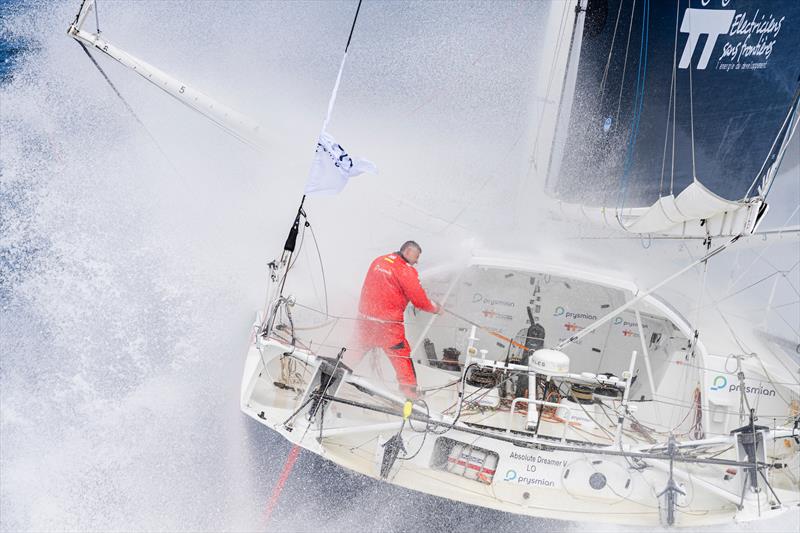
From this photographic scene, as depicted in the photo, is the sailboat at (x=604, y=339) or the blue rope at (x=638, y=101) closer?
the sailboat at (x=604, y=339)

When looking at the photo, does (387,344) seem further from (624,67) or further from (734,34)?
(734,34)

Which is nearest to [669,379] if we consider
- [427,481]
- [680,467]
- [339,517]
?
[680,467]

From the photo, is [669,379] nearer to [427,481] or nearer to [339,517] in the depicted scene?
[427,481]

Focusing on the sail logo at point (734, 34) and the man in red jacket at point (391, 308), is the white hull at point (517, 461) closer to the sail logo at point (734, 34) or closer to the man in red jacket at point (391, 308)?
the man in red jacket at point (391, 308)

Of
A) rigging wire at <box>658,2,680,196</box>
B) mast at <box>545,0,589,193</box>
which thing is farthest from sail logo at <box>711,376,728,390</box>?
mast at <box>545,0,589,193</box>

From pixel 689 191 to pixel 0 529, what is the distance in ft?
13.3

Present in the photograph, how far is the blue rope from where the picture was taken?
4.70m

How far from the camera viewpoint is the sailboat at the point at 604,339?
3.40 m

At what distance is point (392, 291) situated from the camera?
4066 mm

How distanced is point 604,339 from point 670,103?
1.73 meters

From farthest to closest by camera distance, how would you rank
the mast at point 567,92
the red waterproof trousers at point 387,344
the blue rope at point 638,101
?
the mast at point 567,92, the blue rope at point 638,101, the red waterproof trousers at point 387,344

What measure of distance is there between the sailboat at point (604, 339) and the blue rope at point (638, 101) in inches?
0.4

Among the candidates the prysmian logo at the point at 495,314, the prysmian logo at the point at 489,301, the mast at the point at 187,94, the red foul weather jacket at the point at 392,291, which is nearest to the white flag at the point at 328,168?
the red foul weather jacket at the point at 392,291

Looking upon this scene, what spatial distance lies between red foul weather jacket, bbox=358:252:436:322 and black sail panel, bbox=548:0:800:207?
1723 mm
